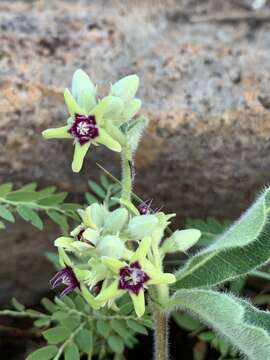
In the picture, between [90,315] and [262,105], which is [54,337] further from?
[262,105]

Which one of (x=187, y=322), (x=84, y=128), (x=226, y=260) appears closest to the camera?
(x=84, y=128)

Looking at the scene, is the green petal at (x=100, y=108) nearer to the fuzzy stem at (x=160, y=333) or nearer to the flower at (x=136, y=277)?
the flower at (x=136, y=277)

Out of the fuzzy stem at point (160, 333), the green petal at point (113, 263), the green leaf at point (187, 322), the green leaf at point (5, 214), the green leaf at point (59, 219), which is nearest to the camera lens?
the green petal at point (113, 263)

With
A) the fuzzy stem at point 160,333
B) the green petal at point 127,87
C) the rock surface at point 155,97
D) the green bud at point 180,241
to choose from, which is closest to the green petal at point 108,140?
the green petal at point 127,87

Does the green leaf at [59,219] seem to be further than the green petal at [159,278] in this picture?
Yes

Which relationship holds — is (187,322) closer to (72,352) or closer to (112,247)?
(72,352)

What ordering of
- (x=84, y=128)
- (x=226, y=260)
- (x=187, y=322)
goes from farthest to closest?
1. (x=187, y=322)
2. (x=226, y=260)
3. (x=84, y=128)

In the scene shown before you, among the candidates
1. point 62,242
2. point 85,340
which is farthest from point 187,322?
point 62,242
